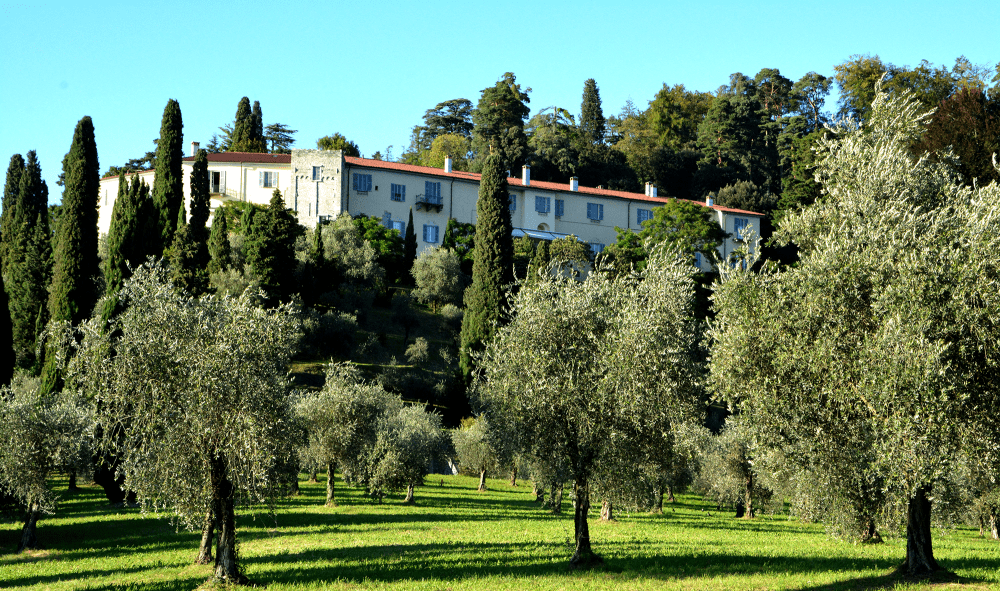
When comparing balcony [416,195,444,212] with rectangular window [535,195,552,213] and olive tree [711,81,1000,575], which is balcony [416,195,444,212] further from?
olive tree [711,81,1000,575]

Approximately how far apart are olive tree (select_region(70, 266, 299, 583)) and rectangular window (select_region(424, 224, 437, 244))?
63.8 m

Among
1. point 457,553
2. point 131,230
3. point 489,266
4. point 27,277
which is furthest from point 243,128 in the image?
point 457,553

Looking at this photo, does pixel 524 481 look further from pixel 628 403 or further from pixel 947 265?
pixel 947 265

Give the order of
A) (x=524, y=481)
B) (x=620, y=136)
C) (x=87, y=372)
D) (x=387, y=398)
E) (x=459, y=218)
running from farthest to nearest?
(x=620, y=136) < (x=459, y=218) < (x=524, y=481) < (x=387, y=398) < (x=87, y=372)

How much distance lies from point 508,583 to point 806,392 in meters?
8.12

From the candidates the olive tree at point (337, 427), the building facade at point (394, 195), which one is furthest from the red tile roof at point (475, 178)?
the olive tree at point (337, 427)

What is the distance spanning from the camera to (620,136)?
13225cm

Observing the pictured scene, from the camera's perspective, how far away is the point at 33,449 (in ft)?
85.6

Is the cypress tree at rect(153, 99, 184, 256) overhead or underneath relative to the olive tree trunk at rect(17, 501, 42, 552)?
overhead

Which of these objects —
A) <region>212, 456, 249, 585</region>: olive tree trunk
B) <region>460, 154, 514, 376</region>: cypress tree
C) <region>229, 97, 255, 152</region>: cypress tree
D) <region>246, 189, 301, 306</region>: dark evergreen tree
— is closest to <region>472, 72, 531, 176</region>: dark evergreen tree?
<region>229, 97, 255, 152</region>: cypress tree

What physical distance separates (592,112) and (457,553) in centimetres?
11604

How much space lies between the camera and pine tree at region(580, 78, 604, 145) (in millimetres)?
131250

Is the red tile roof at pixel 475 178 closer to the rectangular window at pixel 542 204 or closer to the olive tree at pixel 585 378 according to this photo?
the rectangular window at pixel 542 204

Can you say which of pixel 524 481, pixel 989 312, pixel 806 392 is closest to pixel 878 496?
pixel 806 392
